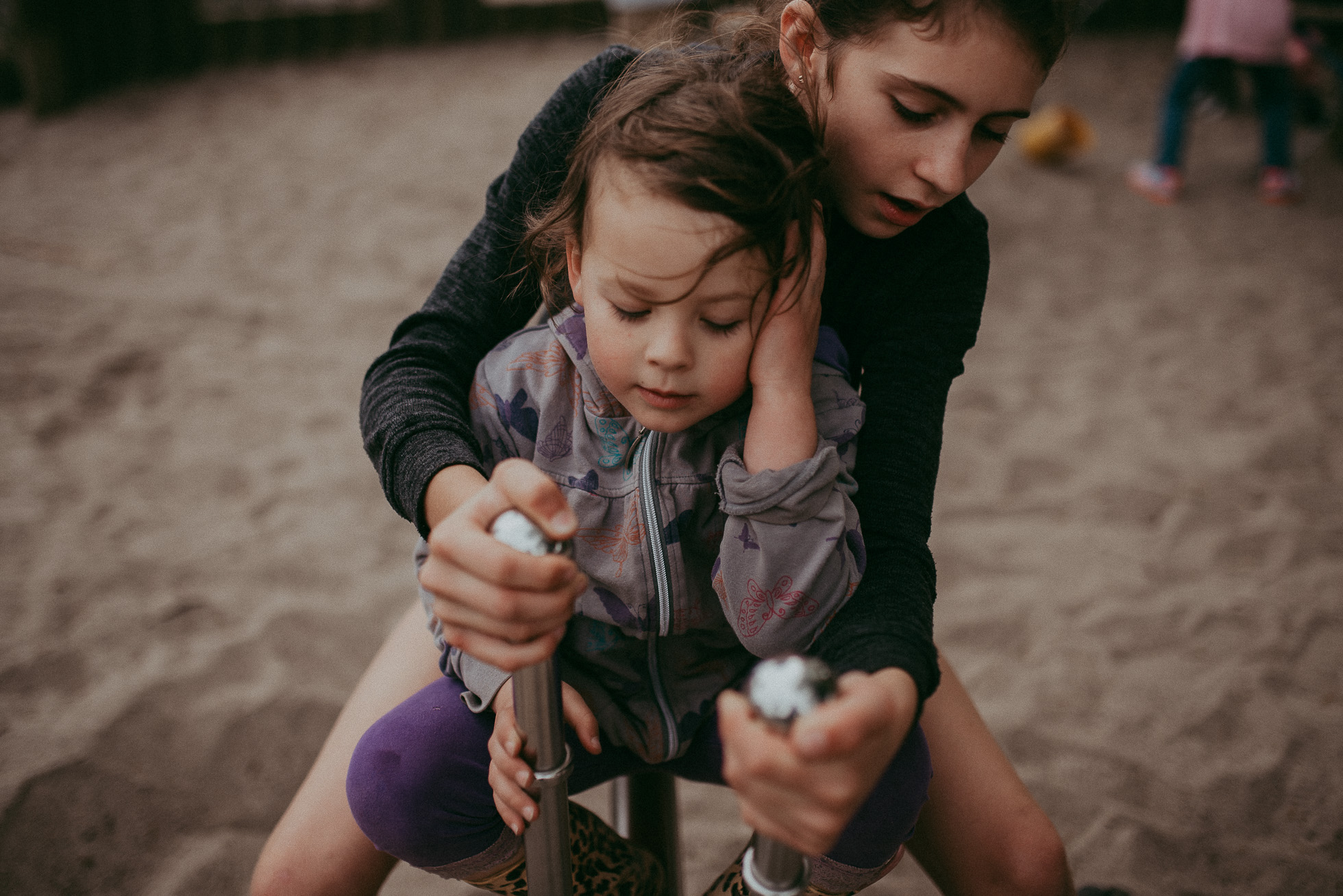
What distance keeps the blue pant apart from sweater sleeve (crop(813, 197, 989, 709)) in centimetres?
366

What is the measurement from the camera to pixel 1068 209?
4.06 metres

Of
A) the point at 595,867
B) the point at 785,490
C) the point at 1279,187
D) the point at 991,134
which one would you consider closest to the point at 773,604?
the point at 785,490

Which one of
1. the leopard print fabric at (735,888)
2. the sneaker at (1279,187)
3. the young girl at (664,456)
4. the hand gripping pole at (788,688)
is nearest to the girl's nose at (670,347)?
the young girl at (664,456)

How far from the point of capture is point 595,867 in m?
1.08

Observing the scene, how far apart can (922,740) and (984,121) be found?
2.07 ft

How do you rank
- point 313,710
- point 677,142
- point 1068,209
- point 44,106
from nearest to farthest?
1. point 677,142
2. point 313,710
3. point 1068,209
4. point 44,106

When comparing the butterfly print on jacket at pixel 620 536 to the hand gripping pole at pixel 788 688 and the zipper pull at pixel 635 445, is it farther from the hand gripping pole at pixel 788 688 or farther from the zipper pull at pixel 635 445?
the hand gripping pole at pixel 788 688

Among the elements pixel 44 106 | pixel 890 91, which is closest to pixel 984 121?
pixel 890 91

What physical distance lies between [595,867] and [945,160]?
0.84m

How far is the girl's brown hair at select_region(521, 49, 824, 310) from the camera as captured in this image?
831mm

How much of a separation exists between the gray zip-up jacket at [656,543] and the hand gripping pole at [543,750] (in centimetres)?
14

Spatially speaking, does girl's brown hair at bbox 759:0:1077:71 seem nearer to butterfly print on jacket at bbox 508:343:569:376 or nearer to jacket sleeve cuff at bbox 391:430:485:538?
butterfly print on jacket at bbox 508:343:569:376

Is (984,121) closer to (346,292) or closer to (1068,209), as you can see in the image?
(346,292)

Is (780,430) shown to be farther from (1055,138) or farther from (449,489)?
(1055,138)
